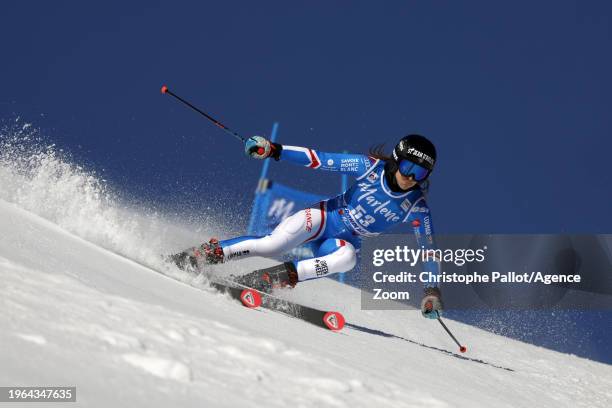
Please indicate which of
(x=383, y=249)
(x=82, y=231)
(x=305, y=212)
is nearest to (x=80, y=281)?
(x=82, y=231)

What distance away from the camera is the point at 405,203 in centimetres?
464

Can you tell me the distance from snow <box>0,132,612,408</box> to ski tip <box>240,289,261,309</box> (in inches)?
4.2

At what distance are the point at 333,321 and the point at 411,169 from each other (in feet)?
3.98

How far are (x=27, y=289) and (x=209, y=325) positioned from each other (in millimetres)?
613

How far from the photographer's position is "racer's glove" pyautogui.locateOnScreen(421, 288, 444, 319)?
455 centimetres

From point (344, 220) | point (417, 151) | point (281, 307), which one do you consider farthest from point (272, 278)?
point (417, 151)

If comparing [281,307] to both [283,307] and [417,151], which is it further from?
[417,151]

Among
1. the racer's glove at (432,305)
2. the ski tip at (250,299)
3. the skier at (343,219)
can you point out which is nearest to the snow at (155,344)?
the ski tip at (250,299)

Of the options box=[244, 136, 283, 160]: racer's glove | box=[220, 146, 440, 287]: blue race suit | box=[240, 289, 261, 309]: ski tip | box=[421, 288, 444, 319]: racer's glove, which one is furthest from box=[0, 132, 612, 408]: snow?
box=[244, 136, 283, 160]: racer's glove

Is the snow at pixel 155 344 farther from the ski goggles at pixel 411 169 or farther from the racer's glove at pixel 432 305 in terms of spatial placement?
the ski goggles at pixel 411 169

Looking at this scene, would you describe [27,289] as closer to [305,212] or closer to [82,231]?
[82,231]

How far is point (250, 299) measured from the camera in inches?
147

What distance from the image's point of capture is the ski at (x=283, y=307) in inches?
148

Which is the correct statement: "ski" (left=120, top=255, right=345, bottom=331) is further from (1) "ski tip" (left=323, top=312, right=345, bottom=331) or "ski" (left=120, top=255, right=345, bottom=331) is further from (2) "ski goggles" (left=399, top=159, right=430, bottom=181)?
(2) "ski goggles" (left=399, top=159, right=430, bottom=181)
